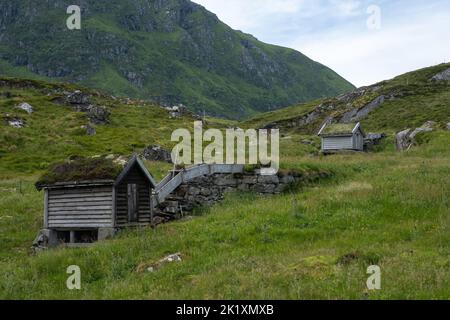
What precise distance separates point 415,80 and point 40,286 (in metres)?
103

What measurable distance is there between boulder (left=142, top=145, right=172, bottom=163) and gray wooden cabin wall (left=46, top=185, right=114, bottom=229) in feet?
101

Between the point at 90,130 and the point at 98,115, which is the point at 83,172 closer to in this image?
the point at 90,130

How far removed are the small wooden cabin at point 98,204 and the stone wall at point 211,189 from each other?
2.11 m

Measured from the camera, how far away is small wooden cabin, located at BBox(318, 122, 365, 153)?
192 ft

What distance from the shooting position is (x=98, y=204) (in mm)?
22750

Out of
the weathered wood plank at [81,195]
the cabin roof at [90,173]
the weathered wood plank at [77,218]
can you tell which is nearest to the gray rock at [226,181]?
the cabin roof at [90,173]

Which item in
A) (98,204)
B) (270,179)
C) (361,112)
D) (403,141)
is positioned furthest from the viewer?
(361,112)

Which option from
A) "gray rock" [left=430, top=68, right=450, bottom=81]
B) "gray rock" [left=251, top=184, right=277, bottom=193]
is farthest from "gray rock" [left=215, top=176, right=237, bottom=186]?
"gray rock" [left=430, top=68, right=450, bottom=81]

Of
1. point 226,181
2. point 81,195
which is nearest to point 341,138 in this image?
point 226,181

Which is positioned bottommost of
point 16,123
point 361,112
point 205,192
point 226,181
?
point 205,192

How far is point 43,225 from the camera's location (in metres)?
25.6

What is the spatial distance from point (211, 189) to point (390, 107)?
2701 inches
